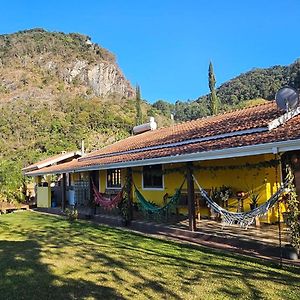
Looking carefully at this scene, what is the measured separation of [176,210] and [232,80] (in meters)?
56.5

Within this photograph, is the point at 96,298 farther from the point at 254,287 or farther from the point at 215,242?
the point at 215,242

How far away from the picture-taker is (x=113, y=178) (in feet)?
56.1

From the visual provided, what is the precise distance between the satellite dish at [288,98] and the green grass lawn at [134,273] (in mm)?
4175

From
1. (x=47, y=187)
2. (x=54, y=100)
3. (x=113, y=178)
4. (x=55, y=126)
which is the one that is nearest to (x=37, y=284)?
(x=113, y=178)

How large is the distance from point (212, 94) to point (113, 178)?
21.0 meters

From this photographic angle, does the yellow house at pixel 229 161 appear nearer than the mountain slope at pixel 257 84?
Yes

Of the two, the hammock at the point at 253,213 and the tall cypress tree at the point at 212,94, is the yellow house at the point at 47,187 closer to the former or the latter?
the hammock at the point at 253,213

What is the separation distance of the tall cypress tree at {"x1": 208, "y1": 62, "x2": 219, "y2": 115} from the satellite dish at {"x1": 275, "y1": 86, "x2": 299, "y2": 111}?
24673mm

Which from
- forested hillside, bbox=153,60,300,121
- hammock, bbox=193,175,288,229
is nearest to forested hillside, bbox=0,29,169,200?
forested hillside, bbox=153,60,300,121

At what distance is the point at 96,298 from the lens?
5.20 m

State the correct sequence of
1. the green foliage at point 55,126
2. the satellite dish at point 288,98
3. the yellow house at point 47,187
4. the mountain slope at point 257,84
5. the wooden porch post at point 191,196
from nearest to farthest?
the satellite dish at point 288,98
the wooden porch post at point 191,196
the yellow house at point 47,187
the green foliage at point 55,126
the mountain slope at point 257,84

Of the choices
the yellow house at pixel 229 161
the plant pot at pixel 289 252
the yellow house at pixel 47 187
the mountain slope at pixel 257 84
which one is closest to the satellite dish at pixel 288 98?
the yellow house at pixel 229 161

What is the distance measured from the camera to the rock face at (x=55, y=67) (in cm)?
6875

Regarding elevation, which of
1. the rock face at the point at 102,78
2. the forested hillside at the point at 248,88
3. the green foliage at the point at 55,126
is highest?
the rock face at the point at 102,78
